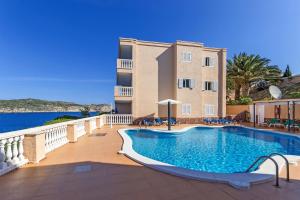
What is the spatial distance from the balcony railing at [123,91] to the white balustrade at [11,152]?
1167 cm

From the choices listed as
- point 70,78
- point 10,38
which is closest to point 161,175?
point 10,38

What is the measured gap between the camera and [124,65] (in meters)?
17.1

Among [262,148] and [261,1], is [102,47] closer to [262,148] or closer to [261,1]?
[261,1]

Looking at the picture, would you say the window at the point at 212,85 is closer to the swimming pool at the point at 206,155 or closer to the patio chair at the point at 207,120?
the patio chair at the point at 207,120

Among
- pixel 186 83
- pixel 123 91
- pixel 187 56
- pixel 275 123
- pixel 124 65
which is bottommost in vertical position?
pixel 275 123

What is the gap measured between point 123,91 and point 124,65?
279cm

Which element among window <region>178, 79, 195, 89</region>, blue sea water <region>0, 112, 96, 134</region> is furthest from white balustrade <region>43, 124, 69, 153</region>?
blue sea water <region>0, 112, 96, 134</region>

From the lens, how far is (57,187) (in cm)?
377

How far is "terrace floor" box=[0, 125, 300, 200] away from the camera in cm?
339

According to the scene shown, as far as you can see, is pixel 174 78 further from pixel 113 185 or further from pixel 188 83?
pixel 113 185

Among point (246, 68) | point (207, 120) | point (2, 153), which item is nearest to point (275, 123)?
point (207, 120)

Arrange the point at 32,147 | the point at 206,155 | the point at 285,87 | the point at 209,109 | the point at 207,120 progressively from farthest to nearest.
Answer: the point at 285,87
the point at 209,109
the point at 207,120
the point at 206,155
the point at 32,147

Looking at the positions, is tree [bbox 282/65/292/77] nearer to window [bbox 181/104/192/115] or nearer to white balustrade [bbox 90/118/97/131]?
window [bbox 181/104/192/115]

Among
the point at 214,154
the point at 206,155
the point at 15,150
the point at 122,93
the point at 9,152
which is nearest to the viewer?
the point at 9,152
